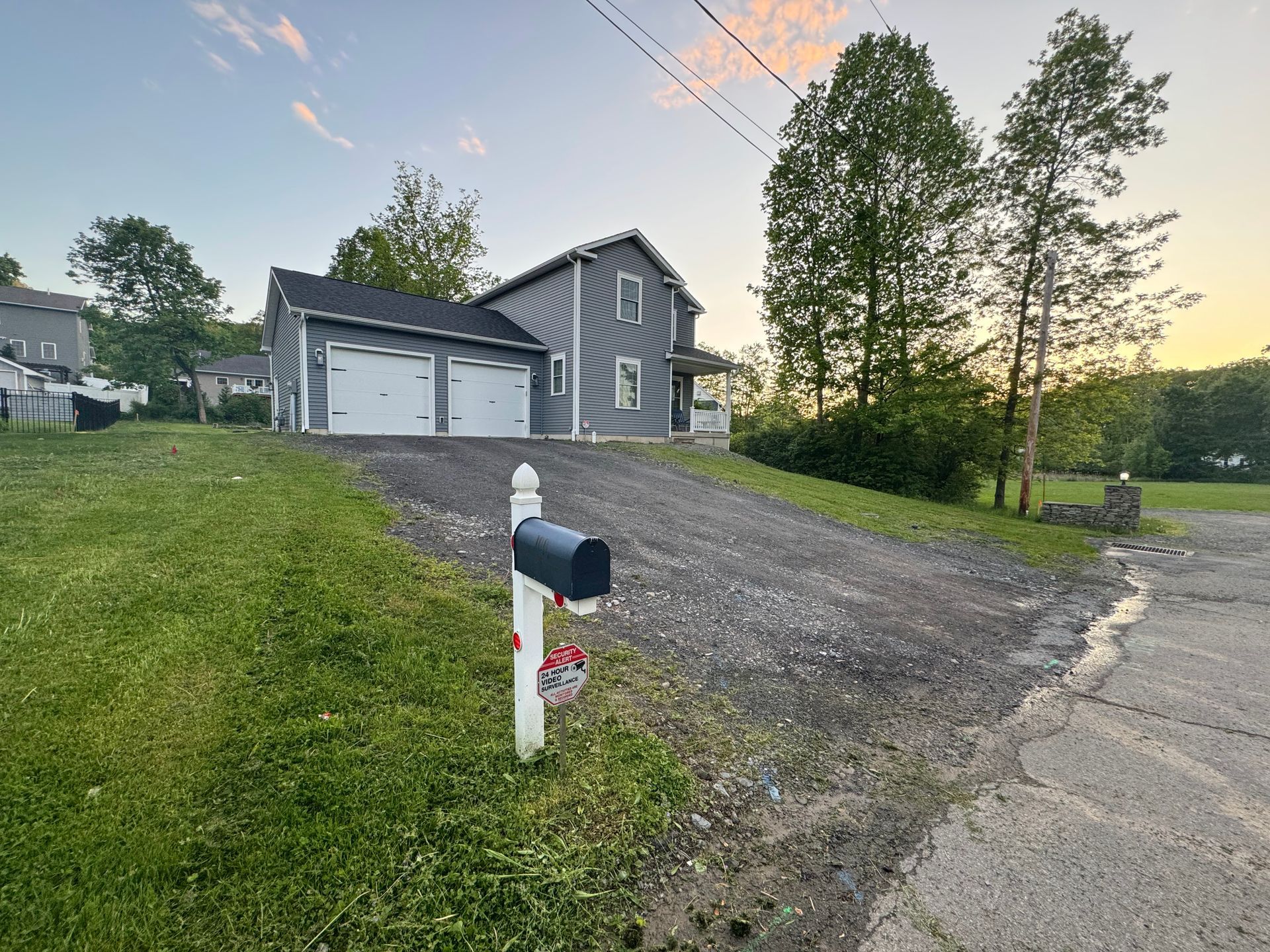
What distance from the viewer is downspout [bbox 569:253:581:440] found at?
46.7ft

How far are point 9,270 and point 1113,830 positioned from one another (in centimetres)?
6827

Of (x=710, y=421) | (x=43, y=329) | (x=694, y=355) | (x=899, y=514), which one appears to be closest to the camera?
(x=899, y=514)

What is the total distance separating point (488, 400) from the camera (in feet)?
46.7

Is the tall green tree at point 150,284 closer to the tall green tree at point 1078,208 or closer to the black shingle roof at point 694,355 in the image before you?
the black shingle roof at point 694,355

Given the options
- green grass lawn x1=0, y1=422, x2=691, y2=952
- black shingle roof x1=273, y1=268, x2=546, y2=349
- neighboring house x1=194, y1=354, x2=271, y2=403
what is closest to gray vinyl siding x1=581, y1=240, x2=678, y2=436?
black shingle roof x1=273, y1=268, x2=546, y2=349

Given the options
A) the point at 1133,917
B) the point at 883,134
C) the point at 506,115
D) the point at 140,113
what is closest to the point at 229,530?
the point at 1133,917

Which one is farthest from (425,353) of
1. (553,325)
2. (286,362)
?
(286,362)

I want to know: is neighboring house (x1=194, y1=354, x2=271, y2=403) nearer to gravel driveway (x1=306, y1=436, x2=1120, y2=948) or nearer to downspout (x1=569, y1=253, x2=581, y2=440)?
downspout (x1=569, y1=253, x2=581, y2=440)

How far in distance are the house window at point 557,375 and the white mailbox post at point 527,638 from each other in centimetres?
1329

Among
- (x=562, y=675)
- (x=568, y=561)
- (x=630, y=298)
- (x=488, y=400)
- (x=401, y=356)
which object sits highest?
(x=630, y=298)

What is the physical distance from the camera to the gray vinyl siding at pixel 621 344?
14.6 meters

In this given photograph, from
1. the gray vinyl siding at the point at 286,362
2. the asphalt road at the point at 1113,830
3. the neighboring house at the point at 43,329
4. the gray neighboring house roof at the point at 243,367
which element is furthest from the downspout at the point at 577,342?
the gray neighboring house roof at the point at 243,367

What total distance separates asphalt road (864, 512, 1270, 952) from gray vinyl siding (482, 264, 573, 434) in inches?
509

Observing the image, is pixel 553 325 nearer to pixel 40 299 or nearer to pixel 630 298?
pixel 630 298
